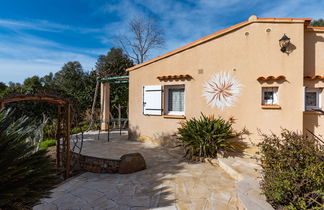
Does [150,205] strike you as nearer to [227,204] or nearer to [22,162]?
[227,204]

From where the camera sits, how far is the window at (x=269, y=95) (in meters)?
4.73

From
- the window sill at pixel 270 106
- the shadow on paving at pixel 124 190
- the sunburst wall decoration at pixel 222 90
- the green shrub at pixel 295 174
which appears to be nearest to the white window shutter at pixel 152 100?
the sunburst wall decoration at pixel 222 90

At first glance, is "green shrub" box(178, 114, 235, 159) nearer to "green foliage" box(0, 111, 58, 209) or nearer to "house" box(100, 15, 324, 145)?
"house" box(100, 15, 324, 145)

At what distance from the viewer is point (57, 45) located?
1410cm

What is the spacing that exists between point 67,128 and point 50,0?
6844 mm

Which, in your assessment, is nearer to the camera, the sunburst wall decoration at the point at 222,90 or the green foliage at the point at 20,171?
the green foliage at the point at 20,171

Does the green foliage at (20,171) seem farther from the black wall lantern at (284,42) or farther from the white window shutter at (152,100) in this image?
the black wall lantern at (284,42)

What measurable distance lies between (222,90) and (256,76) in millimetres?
1014

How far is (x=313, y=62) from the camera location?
483cm

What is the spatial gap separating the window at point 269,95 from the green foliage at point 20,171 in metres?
5.33

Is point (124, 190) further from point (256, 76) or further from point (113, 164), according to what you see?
point (256, 76)

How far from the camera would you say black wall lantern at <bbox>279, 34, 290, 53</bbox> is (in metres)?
4.43

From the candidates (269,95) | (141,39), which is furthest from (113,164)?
(141,39)

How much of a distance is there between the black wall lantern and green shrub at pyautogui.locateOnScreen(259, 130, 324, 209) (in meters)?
3.52
